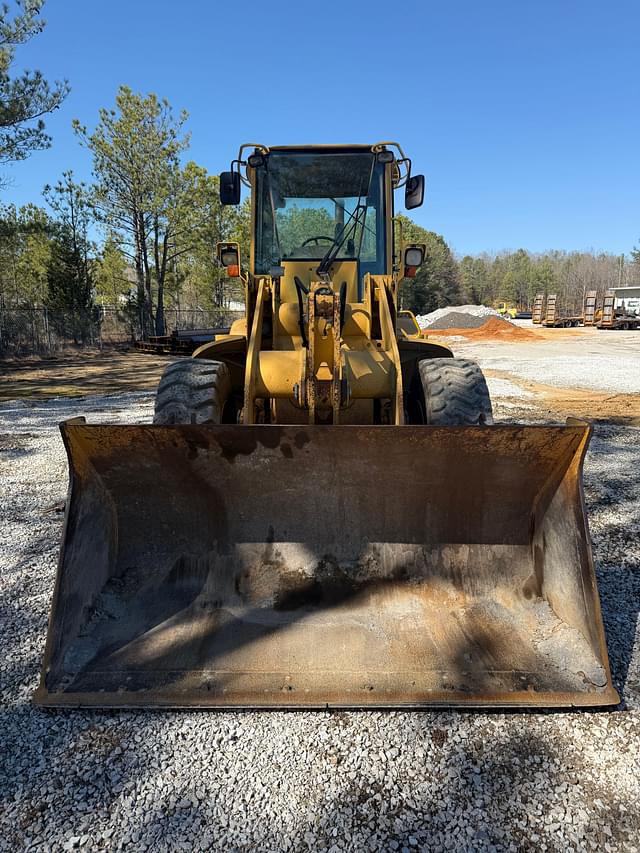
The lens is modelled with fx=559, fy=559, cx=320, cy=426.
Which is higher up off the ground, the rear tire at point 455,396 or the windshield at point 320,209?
the windshield at point 320,209

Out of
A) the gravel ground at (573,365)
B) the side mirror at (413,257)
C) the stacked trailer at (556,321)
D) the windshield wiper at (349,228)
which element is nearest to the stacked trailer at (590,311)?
the stacked trailer at (556,321)

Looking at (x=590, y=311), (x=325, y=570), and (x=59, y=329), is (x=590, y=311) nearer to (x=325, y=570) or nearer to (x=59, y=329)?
(x=59, y=329)

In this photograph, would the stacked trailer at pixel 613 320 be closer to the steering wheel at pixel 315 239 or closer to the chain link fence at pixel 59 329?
the chain link fence at pixel 59 329

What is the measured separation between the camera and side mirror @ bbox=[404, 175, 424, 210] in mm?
4699

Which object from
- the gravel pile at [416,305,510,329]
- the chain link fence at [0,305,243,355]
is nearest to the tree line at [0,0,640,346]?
the chain link fence at [0,305,243,355]

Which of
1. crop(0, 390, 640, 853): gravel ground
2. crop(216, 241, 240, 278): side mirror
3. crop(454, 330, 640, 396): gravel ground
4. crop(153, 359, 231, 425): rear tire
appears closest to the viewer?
crop(0, 390, 640, 853): gravel ground

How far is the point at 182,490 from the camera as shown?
120 inches

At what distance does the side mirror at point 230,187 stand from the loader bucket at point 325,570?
2.73 metres

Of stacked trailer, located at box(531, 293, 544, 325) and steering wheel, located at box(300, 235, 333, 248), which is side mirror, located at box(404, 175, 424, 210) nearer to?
steering wheel, located at box(300, 235, 333, 248)

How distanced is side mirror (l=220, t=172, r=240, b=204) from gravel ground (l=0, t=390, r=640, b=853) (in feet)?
12.4

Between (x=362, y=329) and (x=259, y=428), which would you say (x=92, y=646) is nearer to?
(x=259, y=428)

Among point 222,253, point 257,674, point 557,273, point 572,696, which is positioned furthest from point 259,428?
point 557,273

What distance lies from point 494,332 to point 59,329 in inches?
968

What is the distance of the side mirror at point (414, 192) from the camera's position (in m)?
→ 4.70
